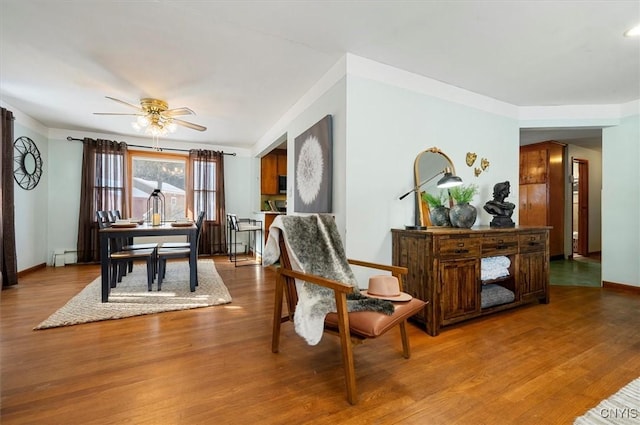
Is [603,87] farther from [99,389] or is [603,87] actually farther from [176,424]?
[99,389]

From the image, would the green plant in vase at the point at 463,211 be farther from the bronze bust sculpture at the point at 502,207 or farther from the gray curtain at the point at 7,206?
→ the gray curtain at the point at 7,206

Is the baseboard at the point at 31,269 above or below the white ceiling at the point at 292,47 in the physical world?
below

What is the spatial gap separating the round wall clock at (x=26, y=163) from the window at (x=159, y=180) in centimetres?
133

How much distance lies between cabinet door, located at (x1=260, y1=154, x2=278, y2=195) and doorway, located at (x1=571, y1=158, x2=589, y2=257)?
6.34 m

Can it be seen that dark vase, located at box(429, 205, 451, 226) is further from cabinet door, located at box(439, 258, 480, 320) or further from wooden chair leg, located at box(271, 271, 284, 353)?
wooden chair leg, located at box(271, 271, 284, 353)

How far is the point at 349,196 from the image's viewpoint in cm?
256

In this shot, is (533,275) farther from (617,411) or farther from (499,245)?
(617,411)

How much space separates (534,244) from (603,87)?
2036 millimetres

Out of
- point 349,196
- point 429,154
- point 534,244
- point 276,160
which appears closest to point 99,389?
point 349,196

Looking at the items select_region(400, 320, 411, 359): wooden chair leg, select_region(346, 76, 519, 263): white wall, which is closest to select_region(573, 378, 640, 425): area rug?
select_region(400, 320, 411, 359): wooden chair leg

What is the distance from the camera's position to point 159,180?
5762mm

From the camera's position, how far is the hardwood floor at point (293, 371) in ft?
4.48

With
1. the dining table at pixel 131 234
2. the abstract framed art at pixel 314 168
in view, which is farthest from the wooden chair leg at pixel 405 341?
the dining table at pixel 131 234

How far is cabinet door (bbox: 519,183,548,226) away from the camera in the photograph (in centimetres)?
534
